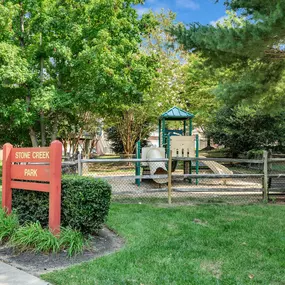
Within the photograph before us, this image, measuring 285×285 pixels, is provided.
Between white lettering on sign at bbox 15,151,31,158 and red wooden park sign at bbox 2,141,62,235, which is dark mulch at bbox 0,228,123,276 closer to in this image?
red wooden park sign at bbox 2,141,62,235

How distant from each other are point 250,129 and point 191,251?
49.4 feet

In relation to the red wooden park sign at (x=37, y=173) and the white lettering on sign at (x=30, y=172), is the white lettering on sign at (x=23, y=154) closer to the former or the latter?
the red wooden park sign at (x=37, y=173)

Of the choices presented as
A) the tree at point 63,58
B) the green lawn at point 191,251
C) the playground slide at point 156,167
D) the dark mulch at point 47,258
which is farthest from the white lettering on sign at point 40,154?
the tree at point 63,58

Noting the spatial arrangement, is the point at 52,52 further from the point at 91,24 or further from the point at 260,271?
the point at 260,271

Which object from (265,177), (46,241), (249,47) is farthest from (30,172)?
(265,177)

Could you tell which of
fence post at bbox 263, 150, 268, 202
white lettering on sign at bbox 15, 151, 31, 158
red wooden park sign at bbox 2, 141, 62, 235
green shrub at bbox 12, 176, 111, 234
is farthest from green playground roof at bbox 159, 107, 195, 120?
green shrub at bbox 12, 176, 111, 234

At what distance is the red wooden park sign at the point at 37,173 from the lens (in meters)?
4.36

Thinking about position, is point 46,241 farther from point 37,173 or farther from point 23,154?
point 23,154

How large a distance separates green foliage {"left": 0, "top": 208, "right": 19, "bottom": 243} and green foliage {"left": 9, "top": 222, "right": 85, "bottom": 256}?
26cm

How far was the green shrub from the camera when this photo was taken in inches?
172

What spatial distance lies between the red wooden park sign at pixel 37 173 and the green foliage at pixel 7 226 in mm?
414

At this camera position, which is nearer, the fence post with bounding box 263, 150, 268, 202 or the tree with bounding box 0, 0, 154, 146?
the fence post with bounding box 263, 150, 268, 202

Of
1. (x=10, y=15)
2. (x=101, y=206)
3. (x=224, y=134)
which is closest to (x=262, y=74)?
(x=101, y=206)

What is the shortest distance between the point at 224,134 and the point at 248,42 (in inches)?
573
